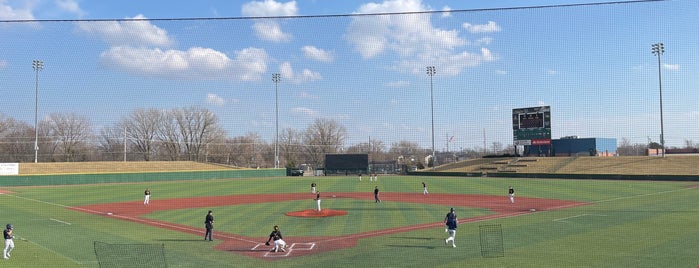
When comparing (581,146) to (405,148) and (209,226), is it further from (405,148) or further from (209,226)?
(209,226)

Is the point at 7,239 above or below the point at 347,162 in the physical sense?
below

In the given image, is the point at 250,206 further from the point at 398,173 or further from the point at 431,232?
the point at 398,173

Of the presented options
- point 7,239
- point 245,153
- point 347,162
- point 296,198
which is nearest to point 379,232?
point 7,239

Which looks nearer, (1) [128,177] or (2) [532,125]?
(1) [128,177]

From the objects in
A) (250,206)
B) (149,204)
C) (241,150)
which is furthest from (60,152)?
(250,206)

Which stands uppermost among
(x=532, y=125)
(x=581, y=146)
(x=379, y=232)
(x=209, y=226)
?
(x=532, y=125)

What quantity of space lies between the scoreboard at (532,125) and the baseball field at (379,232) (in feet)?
89.3

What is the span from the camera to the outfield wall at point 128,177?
5277 cm

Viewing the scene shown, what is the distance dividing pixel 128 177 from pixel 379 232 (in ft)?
165

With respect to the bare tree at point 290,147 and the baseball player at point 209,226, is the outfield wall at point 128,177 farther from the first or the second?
the baseball player at point 209,226

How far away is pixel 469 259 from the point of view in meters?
14.1

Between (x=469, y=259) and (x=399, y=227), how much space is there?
7109 mm

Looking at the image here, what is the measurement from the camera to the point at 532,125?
61156mm

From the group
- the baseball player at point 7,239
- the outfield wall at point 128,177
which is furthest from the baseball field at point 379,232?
the outfield wall at point 128,177
